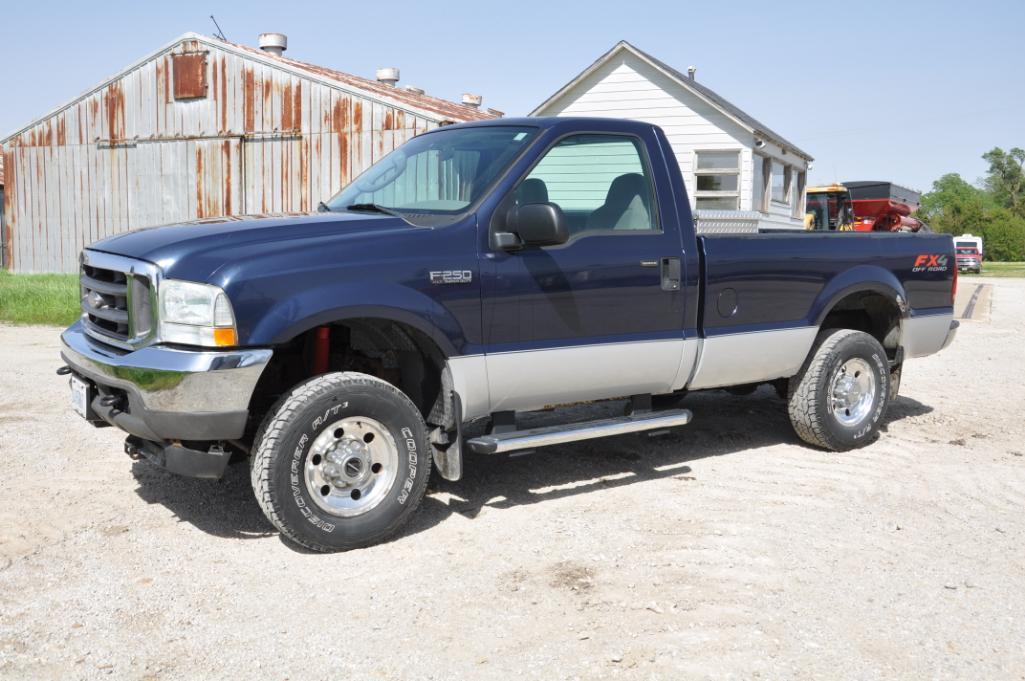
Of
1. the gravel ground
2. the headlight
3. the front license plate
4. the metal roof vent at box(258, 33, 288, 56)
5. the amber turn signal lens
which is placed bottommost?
the gravel ground

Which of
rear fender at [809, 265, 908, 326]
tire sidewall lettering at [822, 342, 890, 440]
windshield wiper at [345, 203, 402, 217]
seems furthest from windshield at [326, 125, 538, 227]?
tire sidewall lettering at [822, 342, 890, 440]

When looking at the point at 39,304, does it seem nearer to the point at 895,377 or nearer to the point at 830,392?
the point at 830,392

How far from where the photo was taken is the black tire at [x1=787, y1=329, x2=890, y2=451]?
661cm

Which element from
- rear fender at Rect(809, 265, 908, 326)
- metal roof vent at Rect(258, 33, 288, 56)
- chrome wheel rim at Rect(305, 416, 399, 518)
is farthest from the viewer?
metal roof vent at Rect(258, 33, 288, 56)

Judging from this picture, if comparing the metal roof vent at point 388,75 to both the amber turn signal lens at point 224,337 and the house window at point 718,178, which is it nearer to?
the house window at point 718,178

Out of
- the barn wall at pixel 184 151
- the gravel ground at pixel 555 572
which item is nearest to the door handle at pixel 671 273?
the gravel ground at pixel 555 572

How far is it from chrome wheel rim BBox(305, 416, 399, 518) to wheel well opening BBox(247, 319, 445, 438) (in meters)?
0.44

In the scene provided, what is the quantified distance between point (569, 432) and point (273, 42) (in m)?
21.0

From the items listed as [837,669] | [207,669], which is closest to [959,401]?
[837,669]

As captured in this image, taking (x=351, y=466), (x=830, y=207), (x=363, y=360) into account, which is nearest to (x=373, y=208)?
(x=363, y=360)

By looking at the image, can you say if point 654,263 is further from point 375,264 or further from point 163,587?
point 163,587

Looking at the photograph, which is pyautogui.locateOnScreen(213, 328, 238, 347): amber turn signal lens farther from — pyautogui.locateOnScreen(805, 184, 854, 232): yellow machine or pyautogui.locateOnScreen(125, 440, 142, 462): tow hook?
pyautogui.locateOnScreen(805, 184, 854, 232): yellow machine

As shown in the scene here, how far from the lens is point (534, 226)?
16.3ft

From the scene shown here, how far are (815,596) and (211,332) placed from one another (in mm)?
2802
